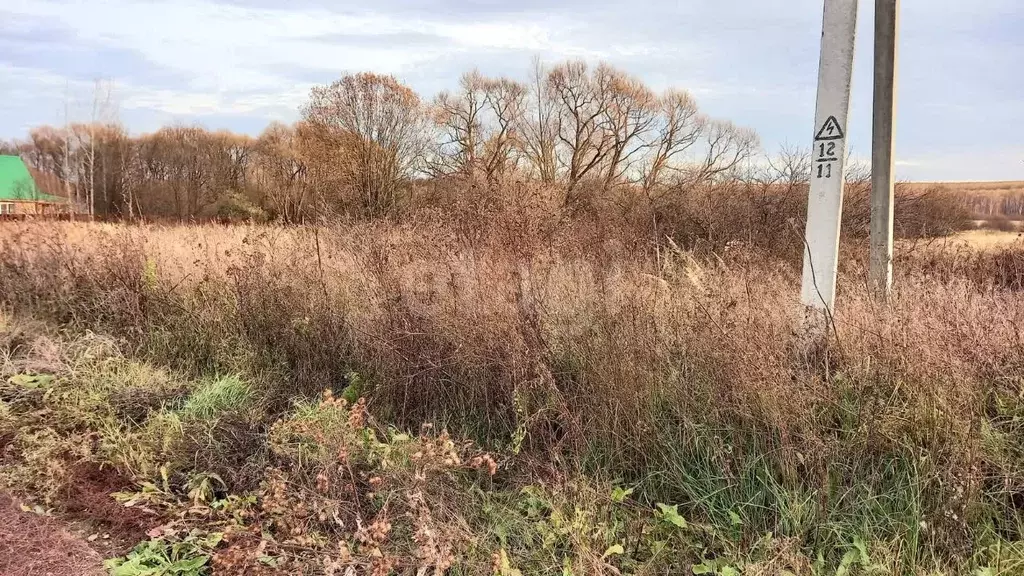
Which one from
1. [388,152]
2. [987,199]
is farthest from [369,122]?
[987,199]

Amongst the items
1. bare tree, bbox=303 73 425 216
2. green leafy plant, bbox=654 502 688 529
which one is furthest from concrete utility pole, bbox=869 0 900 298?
bare tree, bbox=303 73 425 216

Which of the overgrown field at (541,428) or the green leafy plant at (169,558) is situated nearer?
the overgrown field at (541,428)

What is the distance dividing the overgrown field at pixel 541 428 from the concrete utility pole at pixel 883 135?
0.28m

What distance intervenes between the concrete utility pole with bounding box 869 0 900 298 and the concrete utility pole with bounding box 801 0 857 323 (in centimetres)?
112

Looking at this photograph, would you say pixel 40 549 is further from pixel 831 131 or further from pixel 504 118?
pixel 504 118

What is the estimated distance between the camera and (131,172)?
26.6 m

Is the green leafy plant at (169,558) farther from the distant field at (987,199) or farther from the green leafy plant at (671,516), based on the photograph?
the distant field at (987,199)

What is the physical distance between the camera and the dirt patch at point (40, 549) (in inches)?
97.3

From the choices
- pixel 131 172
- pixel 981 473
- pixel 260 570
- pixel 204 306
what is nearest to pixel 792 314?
pixel 981 473

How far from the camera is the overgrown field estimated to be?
2.32 m

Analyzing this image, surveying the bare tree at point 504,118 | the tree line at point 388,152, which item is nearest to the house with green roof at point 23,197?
the tree line at point 388,152

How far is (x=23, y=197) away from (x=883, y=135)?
15.8 meters

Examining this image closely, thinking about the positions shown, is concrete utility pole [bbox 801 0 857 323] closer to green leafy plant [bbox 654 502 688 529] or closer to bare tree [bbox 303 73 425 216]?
green leafy plant [bbox 654 502 688 529]

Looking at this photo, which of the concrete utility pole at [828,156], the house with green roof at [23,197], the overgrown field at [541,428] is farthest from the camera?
the house with green roof at [23,197]
